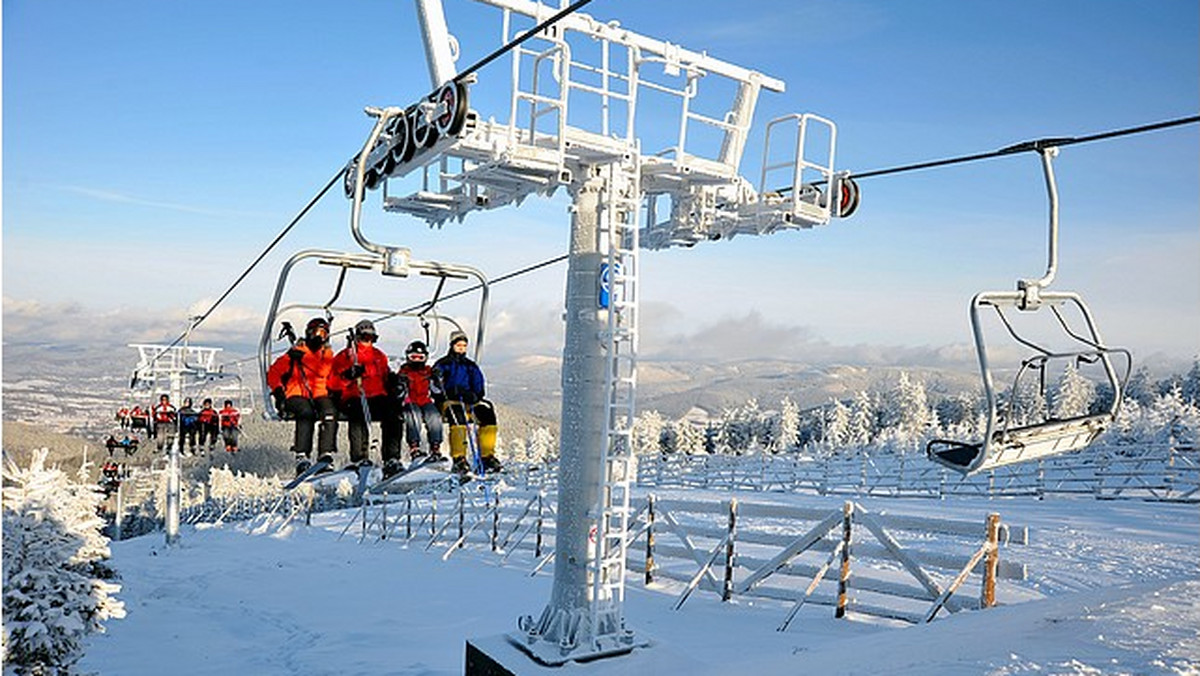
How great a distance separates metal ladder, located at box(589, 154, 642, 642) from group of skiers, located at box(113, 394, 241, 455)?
17.3m

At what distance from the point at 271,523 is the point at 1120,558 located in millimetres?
28272

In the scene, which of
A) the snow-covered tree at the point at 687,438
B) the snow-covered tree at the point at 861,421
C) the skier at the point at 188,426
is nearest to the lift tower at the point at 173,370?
the skier at the point at 188,426

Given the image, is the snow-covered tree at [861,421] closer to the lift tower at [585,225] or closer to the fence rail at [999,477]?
the fence rail at [999,477]

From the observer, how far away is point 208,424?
23062 millimetres

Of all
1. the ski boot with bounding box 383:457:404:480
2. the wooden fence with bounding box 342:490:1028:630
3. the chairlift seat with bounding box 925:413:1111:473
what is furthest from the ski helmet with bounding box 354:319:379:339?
the wooden fence with bounding box 342:490:1028:630

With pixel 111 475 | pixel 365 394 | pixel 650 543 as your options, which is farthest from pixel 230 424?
pixel 365 394

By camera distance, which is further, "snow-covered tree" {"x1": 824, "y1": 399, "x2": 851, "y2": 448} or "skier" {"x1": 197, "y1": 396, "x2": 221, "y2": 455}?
"snow-covered tree" {"x1": 824, "y1": 399, "x2": 851, "y2": 448}

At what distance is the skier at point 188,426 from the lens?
23438 millimetres

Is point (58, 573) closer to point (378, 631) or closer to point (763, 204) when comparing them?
point (378, 631)

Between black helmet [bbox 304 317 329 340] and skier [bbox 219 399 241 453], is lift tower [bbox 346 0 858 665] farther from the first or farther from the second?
skier [bbox 219 399 241 453]

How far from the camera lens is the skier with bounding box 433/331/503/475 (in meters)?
9.10

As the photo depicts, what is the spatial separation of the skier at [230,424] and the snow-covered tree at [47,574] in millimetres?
14350

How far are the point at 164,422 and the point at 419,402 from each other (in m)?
18.1

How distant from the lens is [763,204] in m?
8.94
